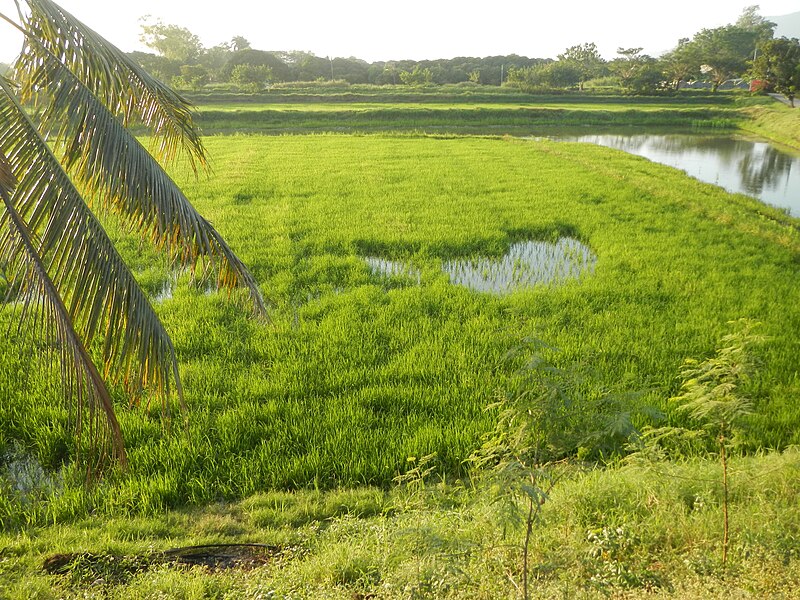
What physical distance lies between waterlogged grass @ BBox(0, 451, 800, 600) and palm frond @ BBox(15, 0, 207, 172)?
2.29 meters

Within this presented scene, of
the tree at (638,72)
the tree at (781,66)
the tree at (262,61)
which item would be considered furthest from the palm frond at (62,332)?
the tree at (262,61)

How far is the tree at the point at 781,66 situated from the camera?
95.0ft

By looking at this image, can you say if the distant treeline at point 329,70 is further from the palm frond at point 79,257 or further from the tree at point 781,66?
the palm frond at point 79,257

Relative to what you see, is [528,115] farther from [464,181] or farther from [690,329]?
[690,329]

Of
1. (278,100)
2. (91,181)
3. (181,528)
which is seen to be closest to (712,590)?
(181,528)

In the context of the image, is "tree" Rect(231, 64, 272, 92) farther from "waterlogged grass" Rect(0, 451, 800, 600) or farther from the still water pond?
"waterlogged grass" Rect(0, 451, 800, 600)

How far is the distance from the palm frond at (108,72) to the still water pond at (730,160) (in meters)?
12.3

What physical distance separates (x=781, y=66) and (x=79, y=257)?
122 feet

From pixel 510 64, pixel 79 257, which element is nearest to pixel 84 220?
pixel 79 257

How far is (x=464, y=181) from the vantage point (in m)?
13.0

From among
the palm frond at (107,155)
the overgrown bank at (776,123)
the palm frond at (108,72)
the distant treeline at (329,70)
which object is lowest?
the palm frond at (107,155)

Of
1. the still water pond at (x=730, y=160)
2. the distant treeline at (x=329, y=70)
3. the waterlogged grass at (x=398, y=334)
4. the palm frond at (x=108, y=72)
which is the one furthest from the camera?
the distant treeline at (x=329, y=70)

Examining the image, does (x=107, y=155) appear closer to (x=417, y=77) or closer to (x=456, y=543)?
(x=456, y=543)

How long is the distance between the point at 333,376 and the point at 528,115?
28801mm
